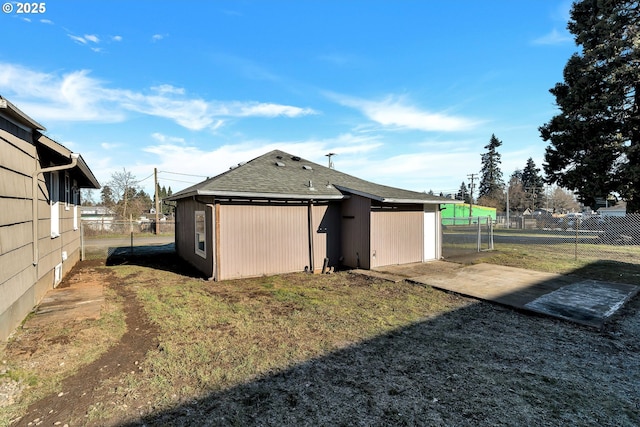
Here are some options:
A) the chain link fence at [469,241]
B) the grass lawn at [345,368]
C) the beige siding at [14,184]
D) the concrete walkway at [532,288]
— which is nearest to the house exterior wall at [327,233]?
the concrete walkway at [532,288]

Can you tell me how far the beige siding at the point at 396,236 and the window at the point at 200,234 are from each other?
184 inches

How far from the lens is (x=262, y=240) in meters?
7.98

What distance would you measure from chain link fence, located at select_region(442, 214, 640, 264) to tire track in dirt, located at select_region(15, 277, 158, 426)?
1015 centimetres

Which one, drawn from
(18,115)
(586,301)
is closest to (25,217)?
(18,115)

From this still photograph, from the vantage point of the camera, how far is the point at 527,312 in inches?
200

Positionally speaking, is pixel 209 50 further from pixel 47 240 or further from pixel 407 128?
pixel 407 128

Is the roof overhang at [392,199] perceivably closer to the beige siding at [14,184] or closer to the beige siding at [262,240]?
the beige siding at [262,240]

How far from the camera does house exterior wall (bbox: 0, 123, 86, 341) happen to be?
3605mm

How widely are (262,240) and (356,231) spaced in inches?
109

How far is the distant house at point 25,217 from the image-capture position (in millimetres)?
3635

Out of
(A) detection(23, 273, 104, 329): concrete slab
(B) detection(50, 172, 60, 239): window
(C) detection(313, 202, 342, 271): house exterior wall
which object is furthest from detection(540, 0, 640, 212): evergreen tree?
(B) detection(50, 172, 60, 239): window

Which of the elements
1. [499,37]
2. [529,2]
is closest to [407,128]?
[499,37]

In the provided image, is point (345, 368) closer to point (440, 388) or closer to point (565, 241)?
point (440, 388)

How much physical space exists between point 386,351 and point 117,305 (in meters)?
4.72
